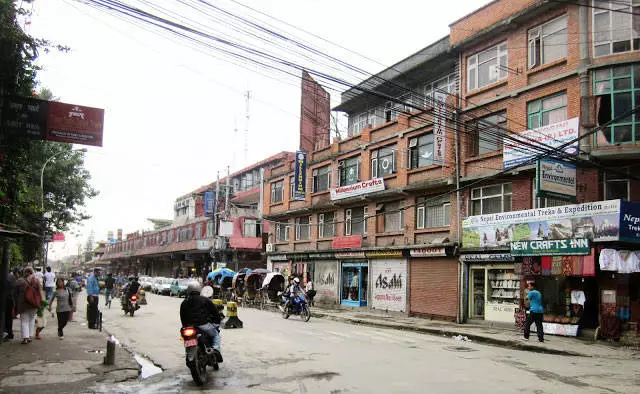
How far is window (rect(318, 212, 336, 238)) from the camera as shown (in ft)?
110

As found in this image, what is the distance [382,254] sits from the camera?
28125 millimetres

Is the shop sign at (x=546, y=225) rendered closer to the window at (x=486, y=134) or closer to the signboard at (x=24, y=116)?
the window at (x=486, y=134)

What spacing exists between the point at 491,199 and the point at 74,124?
1641 cm

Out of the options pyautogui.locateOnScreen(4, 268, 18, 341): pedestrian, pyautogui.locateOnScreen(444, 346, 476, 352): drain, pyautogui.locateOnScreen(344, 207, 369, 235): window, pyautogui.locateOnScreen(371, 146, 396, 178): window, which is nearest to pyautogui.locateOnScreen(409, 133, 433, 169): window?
pyautogui.locateOnScreen(371, 146, 396, 178): window

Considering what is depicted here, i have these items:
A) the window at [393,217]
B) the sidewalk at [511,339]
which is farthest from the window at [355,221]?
the sidewalk at [511,339]

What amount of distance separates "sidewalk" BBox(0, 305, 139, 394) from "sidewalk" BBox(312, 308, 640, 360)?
34.7 ft

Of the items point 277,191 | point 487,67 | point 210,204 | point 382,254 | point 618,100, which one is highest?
point 487,67

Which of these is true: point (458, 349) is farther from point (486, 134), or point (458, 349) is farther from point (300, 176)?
point (300, 176)

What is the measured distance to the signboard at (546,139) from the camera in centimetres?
1791

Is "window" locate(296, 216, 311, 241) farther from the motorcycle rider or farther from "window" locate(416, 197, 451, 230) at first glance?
the motorcycle rider

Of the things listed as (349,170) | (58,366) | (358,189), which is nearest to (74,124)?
(58,366)

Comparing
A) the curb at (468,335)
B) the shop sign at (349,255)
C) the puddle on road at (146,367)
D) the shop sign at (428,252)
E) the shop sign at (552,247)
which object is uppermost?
the shop sign at (552,247)

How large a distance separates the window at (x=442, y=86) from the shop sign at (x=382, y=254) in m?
7.45

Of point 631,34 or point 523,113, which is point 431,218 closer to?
point 523,113
